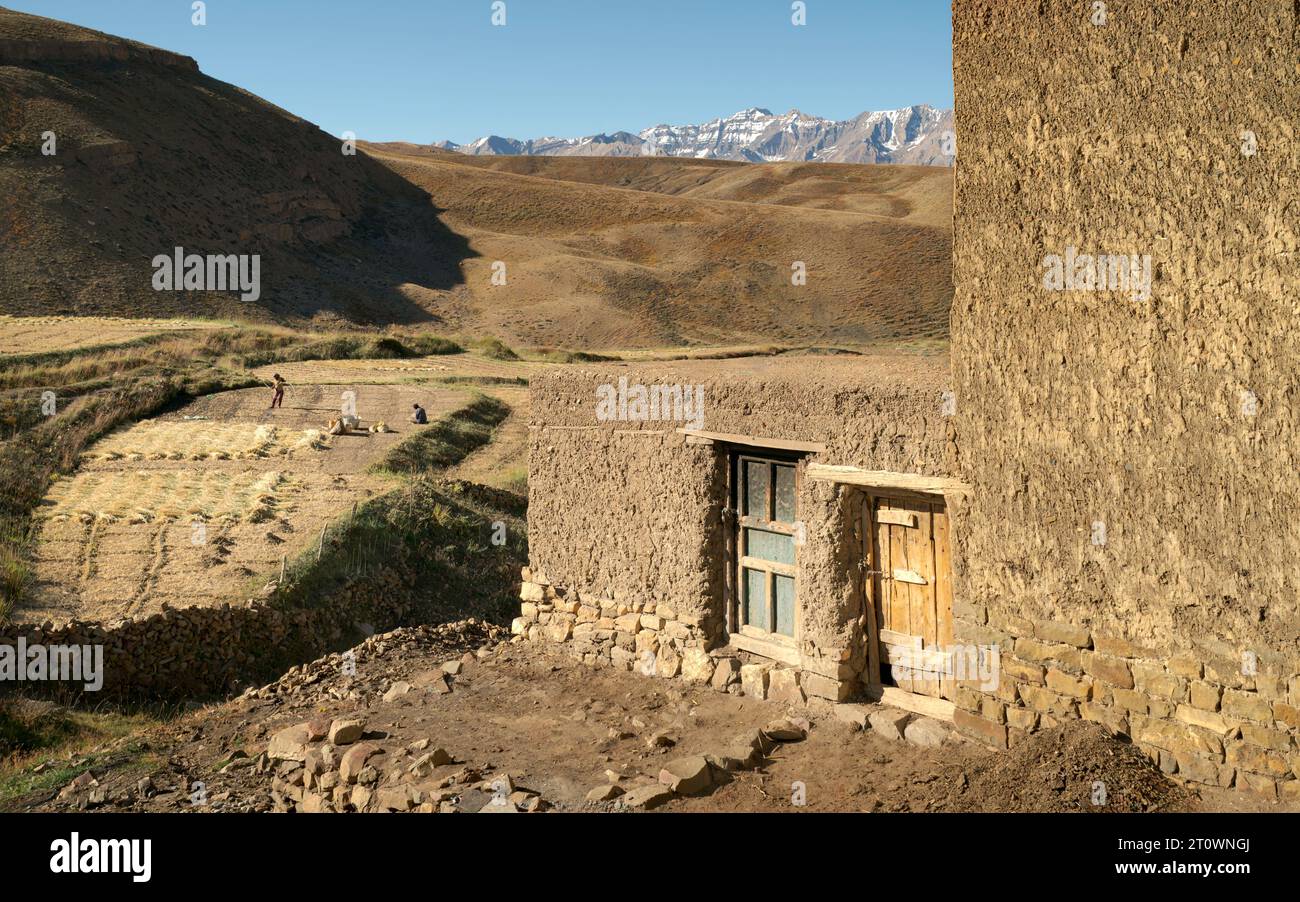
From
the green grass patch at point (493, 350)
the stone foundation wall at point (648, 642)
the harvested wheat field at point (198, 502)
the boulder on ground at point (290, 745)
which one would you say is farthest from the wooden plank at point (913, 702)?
the green grass patch at point (493, 350)

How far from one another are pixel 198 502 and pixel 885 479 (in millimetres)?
12809

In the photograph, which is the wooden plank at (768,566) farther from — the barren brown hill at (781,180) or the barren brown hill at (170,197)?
the barren brown hill at (781,180)

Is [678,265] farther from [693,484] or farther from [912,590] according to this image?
[912,590]

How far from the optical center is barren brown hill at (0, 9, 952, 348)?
151ft

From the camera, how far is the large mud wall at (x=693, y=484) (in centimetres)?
731

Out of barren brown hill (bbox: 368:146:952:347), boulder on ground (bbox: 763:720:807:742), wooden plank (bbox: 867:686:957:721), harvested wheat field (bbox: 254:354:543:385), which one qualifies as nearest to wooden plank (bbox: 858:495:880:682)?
wooden plank (bbox: 867:686:957:721)

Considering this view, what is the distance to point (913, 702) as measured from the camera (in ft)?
23.6

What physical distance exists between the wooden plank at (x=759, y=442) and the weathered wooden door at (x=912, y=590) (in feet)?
1.77

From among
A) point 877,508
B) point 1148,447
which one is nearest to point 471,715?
point 877,508

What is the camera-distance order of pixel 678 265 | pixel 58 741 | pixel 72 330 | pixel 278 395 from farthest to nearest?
1. pixel 678 265
2. pixel 72 330
3. pixel 278 395
4. pixel 58 741

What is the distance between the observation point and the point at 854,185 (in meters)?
103

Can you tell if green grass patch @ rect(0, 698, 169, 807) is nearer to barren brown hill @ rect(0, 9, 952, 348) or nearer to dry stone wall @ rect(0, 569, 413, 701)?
dry stone wall @ rect(0, 569, 413, 701)

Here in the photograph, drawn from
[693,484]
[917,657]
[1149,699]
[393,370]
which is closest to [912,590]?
[917,657]
